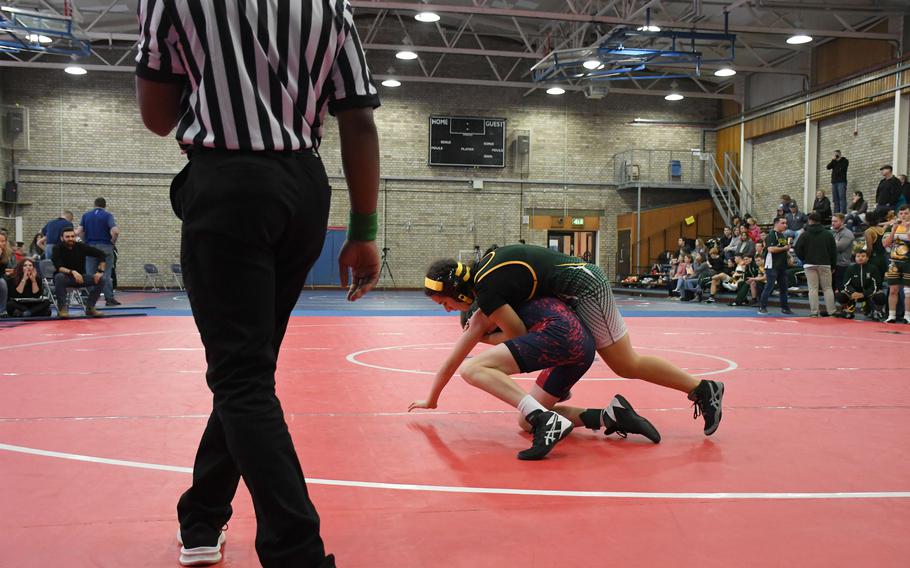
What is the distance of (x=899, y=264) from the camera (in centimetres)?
1150

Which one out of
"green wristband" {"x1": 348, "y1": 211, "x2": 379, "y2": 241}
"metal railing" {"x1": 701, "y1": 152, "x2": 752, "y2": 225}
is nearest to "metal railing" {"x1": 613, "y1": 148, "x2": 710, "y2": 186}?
"metal railing" {"x1": 701, "y1": 152, "x2": 752, "y2": 225}

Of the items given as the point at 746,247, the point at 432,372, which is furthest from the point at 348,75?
the point at 746,247

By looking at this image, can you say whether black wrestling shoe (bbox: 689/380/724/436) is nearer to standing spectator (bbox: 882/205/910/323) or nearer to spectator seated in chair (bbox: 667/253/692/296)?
standing spectator (bbox: 882/205/910/323)

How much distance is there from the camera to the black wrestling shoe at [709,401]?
12.4 ft

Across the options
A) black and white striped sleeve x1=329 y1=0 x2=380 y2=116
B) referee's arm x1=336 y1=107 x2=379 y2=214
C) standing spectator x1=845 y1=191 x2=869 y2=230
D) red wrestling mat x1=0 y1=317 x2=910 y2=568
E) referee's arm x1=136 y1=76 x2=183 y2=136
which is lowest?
red wrestling mat x1=0 y1=317 x2=910 y2=568

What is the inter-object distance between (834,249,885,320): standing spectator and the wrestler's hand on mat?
12.7 metres

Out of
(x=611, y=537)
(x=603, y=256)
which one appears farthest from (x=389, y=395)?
(x=603, y=256)

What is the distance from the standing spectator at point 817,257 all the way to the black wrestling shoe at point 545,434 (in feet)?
36.8

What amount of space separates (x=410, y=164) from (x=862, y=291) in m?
16.1

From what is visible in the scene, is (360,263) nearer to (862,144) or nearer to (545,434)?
(545,434)

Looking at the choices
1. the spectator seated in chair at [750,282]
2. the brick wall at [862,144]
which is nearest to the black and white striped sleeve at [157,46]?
the spectator seated in chair at [750,282]

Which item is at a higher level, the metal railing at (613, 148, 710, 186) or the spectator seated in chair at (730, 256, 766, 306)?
the metal railing at (613, 148, 710, 186)

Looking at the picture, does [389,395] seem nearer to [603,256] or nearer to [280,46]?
[280,46]

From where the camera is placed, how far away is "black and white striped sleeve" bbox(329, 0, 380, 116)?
1793 mm
